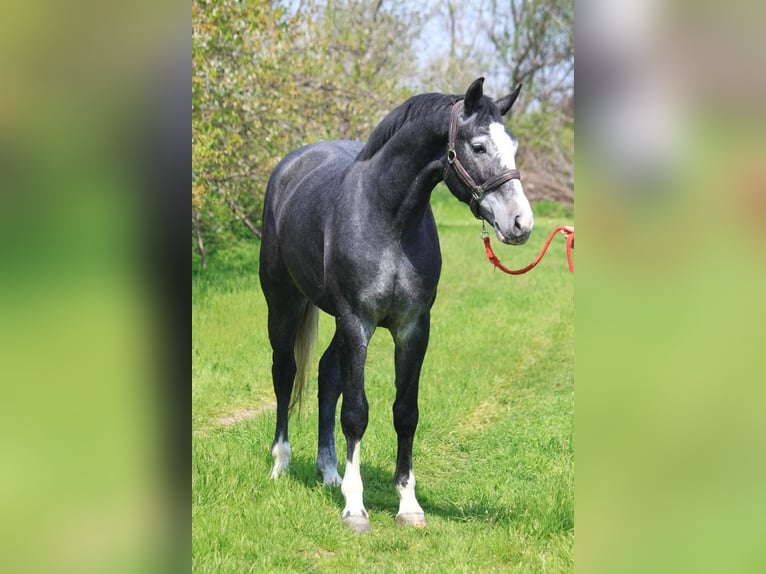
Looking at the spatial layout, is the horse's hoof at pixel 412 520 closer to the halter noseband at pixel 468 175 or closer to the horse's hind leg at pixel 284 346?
the horse's hind leg at pixel 284 346

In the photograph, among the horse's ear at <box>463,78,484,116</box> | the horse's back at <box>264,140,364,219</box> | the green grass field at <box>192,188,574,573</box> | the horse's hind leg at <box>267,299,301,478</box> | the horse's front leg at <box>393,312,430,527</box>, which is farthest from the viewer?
the horse's hind leg at <box>267,299,301,478</box>

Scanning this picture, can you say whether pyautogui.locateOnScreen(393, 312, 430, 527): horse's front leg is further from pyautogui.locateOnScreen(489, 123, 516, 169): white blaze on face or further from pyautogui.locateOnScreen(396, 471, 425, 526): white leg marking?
pyautogui.locateOnScreen(489, 123, 516, 169): white blaze on face

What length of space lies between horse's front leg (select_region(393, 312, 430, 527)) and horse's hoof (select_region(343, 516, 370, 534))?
0.57ft

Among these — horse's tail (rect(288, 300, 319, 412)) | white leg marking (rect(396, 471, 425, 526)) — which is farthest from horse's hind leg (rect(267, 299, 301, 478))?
white leg marking (rect(396, 471, 425, 526))

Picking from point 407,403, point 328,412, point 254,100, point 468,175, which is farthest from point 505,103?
point 254,100

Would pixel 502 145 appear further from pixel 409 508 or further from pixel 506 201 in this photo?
pixel 409 508

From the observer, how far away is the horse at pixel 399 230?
3520 mm

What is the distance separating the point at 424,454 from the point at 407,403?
4.09 feet

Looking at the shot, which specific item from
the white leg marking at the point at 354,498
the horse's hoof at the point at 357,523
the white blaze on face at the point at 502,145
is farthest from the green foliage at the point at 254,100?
the white blaze on face at the point at 502,145

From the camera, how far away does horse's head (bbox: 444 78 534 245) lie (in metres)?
3.43

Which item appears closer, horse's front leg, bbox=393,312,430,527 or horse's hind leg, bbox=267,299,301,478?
horse's front leg, bbox=393,312,430,527
